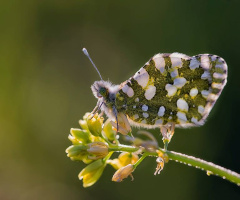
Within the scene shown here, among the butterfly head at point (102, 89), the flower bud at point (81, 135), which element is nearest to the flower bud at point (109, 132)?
the flower bud at point (81, 135)

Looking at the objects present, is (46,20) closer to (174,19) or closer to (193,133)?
(174,19)

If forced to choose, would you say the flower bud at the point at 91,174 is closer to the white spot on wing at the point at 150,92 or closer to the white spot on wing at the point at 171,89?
the white spot on wing at the point at 150,92

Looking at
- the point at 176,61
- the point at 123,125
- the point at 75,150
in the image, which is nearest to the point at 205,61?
the point at 176,61

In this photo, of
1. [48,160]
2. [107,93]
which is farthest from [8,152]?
[107,93]

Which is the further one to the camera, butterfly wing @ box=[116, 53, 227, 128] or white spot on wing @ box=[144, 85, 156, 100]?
white spot on wing @ box=[144, 85, 156, 100]

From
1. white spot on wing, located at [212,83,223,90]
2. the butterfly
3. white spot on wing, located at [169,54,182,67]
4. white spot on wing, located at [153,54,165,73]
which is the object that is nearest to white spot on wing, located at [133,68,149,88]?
the butterfly

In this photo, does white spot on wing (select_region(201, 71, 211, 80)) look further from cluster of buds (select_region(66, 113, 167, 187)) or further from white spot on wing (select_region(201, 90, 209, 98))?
cluster of buds (select_region(66, 113, 167, 187))

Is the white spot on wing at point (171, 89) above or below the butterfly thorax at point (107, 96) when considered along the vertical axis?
below
